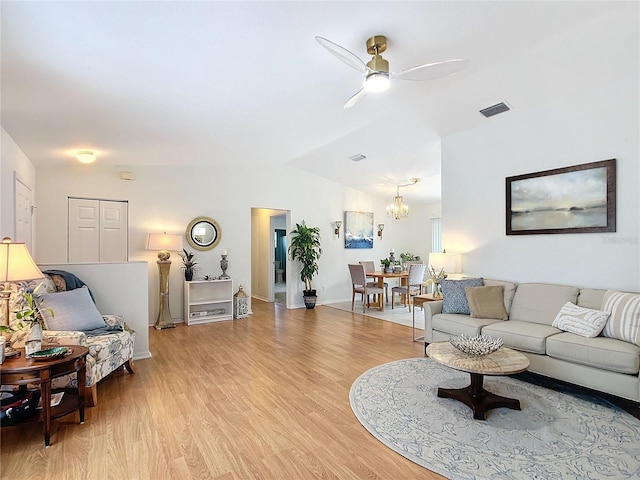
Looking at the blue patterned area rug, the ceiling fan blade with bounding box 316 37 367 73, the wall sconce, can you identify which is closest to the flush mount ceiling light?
the ceiling fan blade with bounding box 316 37 367 73

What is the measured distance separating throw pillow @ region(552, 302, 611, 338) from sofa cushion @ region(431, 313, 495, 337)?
644mm

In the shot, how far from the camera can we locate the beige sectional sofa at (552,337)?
266 cm

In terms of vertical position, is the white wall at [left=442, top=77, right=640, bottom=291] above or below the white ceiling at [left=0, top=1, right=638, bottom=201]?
below

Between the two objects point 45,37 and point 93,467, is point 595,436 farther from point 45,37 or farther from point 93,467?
point 45,37

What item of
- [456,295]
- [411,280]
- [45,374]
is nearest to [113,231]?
[45,374]

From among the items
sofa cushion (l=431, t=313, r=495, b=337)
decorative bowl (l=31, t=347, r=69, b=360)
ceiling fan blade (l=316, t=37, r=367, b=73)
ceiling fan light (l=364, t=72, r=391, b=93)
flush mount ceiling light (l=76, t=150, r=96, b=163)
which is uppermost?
ceiling fan blade (l=316, t=37, r=367, b=73)

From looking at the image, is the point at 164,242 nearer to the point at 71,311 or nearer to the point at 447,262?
the point at 71,311

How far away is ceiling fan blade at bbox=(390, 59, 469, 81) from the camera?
2.41 metres

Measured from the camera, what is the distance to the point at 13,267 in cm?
244

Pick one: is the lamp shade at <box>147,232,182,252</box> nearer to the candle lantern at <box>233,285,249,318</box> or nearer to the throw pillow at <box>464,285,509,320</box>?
the candle lantern at <box>233,285,249,318</box>

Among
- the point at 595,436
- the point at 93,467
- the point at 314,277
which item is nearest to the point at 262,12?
the point at 93,467

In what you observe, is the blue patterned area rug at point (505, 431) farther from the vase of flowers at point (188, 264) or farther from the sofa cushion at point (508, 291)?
the vase of flowers at point (188, 264)

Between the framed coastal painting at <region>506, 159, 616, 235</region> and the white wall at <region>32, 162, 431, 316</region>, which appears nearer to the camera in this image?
the framed coastal painting at <region>506, 159, 616, 235</region>

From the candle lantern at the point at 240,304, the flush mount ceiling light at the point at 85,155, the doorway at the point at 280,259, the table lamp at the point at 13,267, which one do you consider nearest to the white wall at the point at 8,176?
the flush mount ceiling light at the point at 85,155
